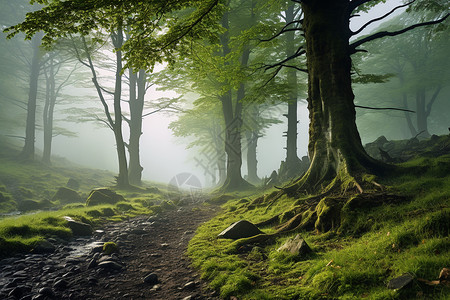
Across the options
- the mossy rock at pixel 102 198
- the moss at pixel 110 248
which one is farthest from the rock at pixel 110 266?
the mossy rock at pixel 102 198

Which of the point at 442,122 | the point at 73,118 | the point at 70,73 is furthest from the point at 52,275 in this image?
the point at 442,122

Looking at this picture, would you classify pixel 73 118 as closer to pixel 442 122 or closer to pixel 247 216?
pixel 247 216

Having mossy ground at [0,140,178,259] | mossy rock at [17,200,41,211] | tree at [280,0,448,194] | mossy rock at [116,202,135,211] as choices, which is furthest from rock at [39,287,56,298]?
mossy rock at [17,200,41,211]

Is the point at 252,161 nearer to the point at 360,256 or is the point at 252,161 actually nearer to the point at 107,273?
the point at 107,273

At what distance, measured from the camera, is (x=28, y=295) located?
3139 mm

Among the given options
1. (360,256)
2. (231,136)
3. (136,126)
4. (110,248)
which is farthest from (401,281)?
(136,126)

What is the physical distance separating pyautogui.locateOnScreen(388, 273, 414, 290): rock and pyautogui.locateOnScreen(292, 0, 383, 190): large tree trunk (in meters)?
3.31

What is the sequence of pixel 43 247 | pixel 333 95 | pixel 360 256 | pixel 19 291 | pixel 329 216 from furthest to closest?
pixel 333 95 < pixel 43 247 < pixel 329 216 < pixel 19 291 < pixel 360 256

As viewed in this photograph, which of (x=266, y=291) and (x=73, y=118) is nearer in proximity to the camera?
(x=266, y=291)

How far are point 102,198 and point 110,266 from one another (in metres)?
7.47

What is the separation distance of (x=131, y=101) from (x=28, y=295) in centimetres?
2202

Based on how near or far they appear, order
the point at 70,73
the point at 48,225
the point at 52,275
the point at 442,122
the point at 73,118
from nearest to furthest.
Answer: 1. the point at 52,275
2. the point at 48,225
3. the point at 73,118
4. the point at 70,73
5. the point at 442,122

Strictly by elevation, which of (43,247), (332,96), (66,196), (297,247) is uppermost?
(332,96)

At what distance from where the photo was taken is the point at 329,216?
4.11 m
